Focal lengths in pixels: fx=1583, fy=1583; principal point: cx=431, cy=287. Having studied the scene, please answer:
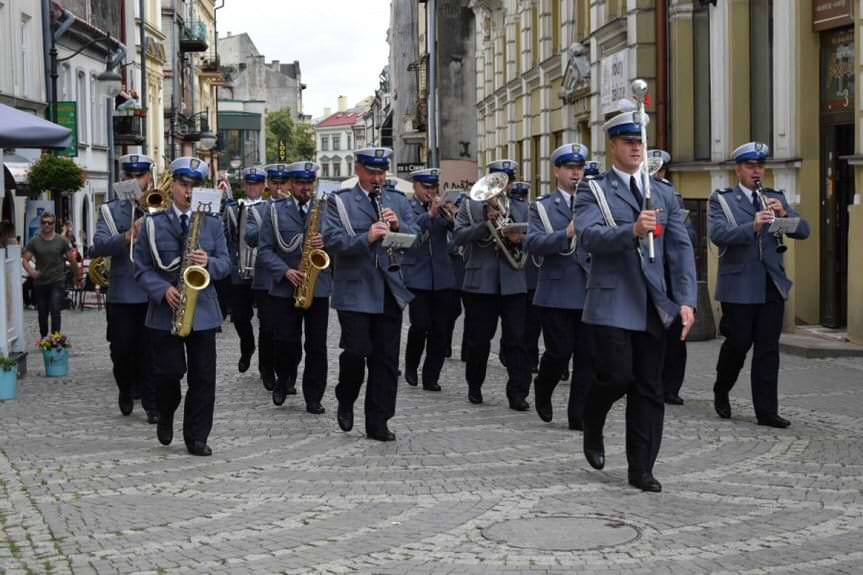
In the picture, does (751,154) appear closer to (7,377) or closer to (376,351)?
(376,351)

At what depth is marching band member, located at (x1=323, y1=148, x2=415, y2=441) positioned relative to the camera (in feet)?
35.1

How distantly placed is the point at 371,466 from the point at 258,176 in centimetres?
822

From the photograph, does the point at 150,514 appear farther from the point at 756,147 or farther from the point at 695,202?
the point at 695,202

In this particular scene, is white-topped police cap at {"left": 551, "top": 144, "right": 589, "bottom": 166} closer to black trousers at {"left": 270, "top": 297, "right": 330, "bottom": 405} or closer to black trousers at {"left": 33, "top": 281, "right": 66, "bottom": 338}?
black trousers at {"left": 270, "top": 297, "right": 330, "bottom": 405}

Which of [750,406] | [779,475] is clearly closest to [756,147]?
[750,406]

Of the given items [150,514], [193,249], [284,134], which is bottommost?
[150,514]

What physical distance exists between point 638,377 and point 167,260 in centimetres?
347

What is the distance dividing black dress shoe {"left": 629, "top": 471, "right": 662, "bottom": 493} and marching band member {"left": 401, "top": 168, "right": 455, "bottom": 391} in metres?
6.11

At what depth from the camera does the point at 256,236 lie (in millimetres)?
15070

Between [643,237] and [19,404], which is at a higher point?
[643,237]

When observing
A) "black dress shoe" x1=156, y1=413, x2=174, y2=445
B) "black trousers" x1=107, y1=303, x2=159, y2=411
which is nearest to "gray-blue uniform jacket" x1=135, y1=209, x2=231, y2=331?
"black dress shoe" x1=156, y1=413, x2=174, y2=445

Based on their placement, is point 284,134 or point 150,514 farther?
point 284,134

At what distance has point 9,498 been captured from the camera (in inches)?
347

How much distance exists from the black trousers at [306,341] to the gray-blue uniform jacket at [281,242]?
158 millimetres
